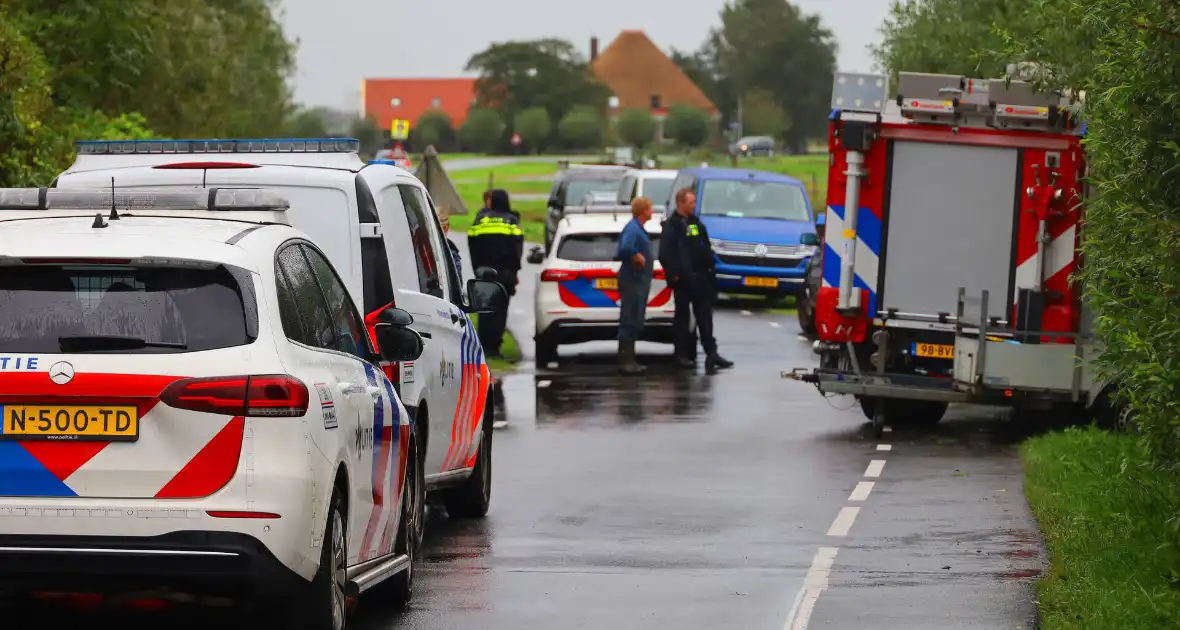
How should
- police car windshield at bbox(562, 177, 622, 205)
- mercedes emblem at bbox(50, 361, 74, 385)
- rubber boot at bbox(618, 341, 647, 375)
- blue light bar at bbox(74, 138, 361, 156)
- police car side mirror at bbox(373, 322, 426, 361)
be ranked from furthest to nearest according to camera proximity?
police car windshield at bbox(562, 177, 622, 205)
rubber boot at bbox(618, 341, 647, 375)
blue light bar at bbox(74, 138, 361, 156)
police car side mirror at bbox(373, 322, 426, 361)
mercedes emblem at bbox(50, 361, 74, 385)

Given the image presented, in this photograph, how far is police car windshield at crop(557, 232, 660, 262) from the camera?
83.6 feet

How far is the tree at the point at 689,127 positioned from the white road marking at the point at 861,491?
148669 millimetres

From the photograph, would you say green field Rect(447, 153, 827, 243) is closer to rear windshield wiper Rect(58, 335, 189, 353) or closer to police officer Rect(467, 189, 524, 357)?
police officer Rect(467, 189, 524, 357)

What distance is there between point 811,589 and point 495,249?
1520cm

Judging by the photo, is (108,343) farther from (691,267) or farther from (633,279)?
(691,267)

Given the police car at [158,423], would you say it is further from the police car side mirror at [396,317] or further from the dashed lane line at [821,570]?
the dashed lane line at [821,570]

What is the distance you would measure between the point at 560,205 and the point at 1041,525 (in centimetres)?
3589

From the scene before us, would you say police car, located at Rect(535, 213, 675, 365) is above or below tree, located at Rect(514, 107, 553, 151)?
above

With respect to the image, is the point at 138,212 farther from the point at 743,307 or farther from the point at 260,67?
the point at 260,67

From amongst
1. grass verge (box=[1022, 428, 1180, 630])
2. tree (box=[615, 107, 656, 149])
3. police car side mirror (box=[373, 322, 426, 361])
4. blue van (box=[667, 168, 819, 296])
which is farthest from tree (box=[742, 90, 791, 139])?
police car side mirror (box=[373, 322, 426, 361])

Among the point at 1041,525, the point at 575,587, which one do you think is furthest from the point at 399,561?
the point at 1041,525

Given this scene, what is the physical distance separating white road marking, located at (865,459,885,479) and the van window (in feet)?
14.5

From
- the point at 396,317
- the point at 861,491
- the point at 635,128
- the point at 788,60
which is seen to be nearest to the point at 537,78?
the point at 635,128

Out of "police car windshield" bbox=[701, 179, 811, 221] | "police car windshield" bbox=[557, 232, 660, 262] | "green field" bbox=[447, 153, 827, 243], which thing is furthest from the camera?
"green field" bbox=[447, 153, 827, 243]
